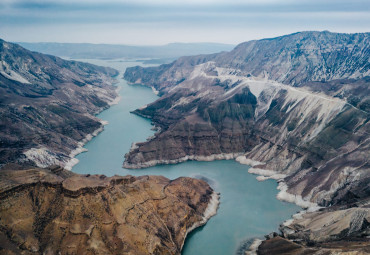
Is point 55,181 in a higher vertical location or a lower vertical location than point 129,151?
higher

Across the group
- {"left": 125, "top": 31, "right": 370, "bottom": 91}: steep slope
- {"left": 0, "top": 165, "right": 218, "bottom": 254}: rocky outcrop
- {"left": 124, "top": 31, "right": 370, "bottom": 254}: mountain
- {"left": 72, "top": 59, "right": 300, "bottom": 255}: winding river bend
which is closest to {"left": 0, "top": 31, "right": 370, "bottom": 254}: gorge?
{"left": 0, "top": 165, "right": 218, "bottom": 254}: rocky outcrop

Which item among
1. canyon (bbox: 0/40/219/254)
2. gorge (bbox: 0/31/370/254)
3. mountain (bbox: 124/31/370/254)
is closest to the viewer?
canyon (bbox: 0/40/219/254)

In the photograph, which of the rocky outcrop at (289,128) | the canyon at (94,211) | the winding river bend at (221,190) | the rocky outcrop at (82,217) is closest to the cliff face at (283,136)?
the rocky outcrop at (289,128)

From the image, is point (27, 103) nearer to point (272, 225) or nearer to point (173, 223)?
point (173, 223)

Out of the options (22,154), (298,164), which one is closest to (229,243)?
(298,164)

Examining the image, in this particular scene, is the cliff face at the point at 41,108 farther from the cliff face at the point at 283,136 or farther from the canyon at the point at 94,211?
the cliff face at the point at 283,136

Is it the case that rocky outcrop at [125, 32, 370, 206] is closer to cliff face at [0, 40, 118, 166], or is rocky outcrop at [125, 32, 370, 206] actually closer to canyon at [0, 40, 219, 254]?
canyon at [0, 40, 219, 254]

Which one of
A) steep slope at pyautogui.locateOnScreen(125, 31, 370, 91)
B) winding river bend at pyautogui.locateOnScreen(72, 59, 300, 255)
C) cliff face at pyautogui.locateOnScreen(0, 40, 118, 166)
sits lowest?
winding river bend at pyautogui.locateOnScreen(72, 59, 300, 255)
